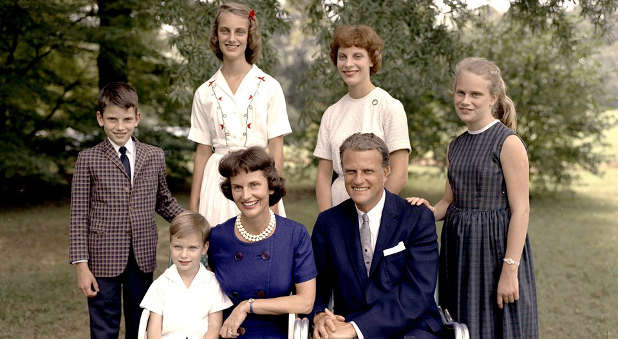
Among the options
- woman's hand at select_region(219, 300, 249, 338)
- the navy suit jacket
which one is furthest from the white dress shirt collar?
the navy suit jacket

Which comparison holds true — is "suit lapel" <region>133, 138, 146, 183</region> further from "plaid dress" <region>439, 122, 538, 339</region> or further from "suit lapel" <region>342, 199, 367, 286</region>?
Answer: "plaid dress" <region>439, 122, 538, 339</region>

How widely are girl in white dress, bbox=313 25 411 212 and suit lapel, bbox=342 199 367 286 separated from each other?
0.54 meters

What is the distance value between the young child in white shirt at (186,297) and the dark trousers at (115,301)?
1.87 feet

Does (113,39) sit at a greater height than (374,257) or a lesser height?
greater

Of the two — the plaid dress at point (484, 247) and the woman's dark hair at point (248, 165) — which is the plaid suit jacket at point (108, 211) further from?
the plaid dress at point (484, 247)

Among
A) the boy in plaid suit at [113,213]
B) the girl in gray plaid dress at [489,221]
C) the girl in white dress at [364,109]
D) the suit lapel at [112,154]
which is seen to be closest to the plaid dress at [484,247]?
the girl in gray plaid dress at [489,221]

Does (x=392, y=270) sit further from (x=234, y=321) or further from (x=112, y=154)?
(x=112, y=154)

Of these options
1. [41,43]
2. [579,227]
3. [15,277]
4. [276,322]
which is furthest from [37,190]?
[276,322]

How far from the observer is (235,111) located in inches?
139

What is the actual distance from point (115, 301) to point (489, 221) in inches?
80.9

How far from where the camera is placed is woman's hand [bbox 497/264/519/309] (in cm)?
300

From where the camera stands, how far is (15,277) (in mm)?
7402

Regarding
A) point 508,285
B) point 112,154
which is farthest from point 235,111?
point 508,285

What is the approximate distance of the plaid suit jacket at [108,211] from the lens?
3.26m
